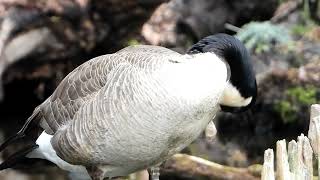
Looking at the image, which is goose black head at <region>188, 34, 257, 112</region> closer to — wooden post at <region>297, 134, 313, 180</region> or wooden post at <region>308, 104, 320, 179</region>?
wooden post at <region>308, 104, 320, 179</region>

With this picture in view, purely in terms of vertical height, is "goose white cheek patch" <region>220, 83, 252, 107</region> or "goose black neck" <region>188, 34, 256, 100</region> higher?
"goose black neck" <region>188, 34, 256, 100</region>

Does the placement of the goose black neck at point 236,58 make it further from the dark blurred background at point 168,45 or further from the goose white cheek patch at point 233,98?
the dark blurred background at point 168,45

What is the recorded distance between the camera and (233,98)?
414cm

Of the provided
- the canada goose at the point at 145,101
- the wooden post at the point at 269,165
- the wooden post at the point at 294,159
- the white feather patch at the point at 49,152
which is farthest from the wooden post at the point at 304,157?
the white feather patch at the point at 49,152

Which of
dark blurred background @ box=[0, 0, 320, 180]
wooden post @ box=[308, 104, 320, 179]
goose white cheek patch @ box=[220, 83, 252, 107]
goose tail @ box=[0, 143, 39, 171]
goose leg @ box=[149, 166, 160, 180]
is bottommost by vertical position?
wooden post @ box=[308, 104, 320, 179]

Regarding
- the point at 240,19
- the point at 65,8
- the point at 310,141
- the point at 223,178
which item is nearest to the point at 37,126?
the point at 223,178

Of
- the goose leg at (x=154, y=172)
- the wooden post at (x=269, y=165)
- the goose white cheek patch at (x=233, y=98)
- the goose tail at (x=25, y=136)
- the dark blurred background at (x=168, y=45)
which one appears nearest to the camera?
the wooden post at (x=269, y=165)

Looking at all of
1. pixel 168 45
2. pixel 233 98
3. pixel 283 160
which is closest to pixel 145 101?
pixel 233 98

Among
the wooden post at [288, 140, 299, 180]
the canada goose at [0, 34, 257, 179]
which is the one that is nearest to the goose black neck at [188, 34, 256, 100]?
the canada goose at [0, 34, 257, 179]

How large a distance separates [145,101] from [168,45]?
7123 millimetres

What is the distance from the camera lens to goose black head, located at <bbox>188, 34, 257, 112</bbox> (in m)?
4.01

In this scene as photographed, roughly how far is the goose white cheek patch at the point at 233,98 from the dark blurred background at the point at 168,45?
338cm

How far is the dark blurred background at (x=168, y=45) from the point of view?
8438 millimetres

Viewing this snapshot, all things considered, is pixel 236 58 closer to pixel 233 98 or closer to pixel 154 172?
pixel 233 98
